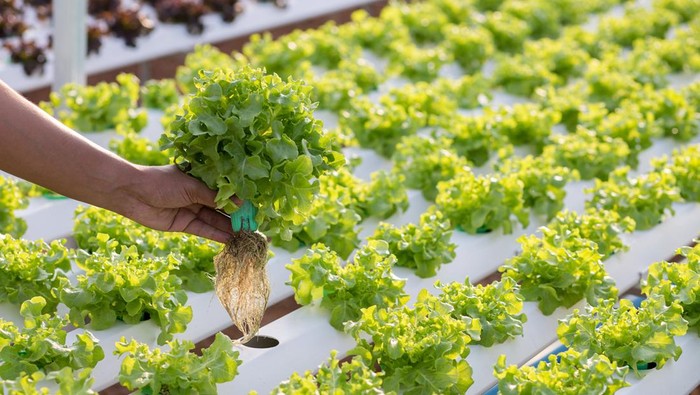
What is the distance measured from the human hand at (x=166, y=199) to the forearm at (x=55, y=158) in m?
0.04

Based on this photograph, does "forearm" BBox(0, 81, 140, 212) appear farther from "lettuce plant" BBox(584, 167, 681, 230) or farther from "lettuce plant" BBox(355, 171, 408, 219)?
"lettuce plant" BBox(584, 167, 681, 230)

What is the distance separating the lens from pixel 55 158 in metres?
3.18

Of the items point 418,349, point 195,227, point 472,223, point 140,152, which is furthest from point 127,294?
point 472,223

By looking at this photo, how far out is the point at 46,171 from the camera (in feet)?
10.5

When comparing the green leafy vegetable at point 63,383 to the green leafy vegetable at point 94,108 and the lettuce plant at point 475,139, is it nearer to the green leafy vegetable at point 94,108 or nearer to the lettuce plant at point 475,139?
the green leafy vegetable at point 94,108

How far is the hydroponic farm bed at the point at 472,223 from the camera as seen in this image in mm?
3650

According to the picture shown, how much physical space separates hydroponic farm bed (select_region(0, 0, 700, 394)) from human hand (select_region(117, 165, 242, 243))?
43 cm

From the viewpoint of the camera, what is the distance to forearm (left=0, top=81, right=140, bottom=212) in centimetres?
312

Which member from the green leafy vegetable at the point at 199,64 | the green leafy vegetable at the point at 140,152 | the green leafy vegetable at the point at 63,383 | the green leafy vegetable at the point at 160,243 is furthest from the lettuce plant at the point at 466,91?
the green leafy vegetable at the point at 63,383

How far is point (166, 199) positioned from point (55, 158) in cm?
39

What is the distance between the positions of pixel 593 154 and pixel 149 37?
12.4ft

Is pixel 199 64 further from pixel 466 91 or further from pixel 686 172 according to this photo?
pixel 686 172

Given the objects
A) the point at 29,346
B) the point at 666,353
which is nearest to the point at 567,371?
the point at 666,353

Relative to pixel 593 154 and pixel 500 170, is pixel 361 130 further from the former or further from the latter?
pixel 593 154
